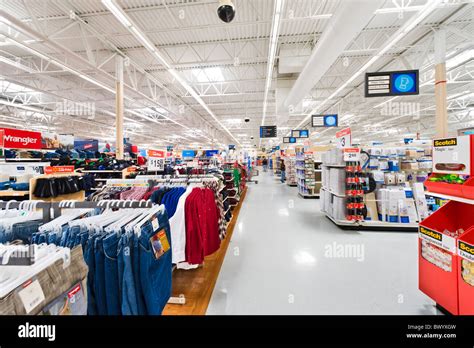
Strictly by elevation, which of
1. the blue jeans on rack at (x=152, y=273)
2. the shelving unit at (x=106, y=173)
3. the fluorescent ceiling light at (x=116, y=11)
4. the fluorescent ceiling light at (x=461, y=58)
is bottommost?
the blue jeans on rack at (x=152, y=273)

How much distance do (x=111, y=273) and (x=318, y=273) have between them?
2.86m

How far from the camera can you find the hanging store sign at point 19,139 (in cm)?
468

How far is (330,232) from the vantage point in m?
5.01

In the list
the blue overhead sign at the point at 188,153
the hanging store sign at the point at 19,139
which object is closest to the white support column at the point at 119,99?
the hanging store sign at the point at 19,139

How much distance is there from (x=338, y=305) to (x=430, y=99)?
15562 mm

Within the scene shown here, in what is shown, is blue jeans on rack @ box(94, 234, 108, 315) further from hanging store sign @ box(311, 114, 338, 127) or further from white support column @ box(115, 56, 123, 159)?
hanging store sign @ box(311, 114, 338, 127)

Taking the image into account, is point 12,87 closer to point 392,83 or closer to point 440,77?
point 392,83

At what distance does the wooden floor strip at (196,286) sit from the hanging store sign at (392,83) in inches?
208

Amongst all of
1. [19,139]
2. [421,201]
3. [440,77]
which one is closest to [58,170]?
[19,139]

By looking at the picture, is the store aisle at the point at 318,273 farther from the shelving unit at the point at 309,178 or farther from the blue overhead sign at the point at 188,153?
the blue overhead sign at the point at 188,153

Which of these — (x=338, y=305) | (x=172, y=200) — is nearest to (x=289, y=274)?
(x=338, y=305)

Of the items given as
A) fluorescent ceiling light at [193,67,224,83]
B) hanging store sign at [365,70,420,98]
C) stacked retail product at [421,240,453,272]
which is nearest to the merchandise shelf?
stacked retail product at [421,240,453,272]

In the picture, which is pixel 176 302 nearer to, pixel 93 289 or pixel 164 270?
pixel 164 270

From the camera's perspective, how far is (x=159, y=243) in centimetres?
157
